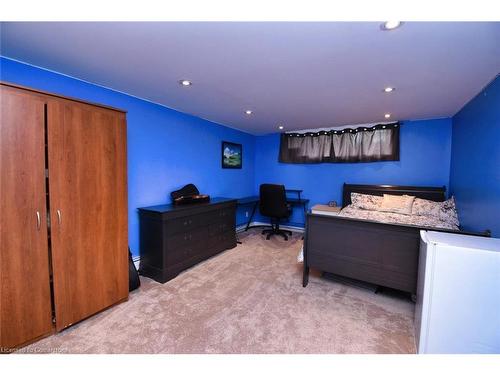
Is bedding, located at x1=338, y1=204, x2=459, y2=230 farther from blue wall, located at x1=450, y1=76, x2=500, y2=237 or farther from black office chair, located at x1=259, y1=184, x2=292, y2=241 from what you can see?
black office chair, located at x1=259, y1=184, x2=292, y2=241

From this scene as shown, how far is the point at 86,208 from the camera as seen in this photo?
5.84 feet

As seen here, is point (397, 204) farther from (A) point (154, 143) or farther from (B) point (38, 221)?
(B) point (38, 221)

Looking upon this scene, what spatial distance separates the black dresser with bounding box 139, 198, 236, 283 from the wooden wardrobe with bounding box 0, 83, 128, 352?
49cm

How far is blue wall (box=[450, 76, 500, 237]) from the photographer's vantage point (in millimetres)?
1870

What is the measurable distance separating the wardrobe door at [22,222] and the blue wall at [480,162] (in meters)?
3.55

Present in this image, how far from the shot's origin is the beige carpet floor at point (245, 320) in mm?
1574

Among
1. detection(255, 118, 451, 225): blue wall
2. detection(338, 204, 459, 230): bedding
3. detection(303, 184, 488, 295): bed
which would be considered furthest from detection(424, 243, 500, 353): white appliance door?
detection(255, 118, 451, 225): blue wall

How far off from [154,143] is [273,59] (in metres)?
1.95

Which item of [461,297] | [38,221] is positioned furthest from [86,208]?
[461,297]
